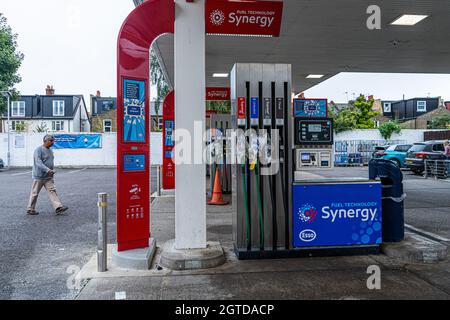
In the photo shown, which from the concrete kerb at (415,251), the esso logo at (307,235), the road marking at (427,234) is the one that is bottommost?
the road marking at (427,234)

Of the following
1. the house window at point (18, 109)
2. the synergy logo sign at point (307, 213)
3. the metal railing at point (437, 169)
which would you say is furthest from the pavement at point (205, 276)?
the house window at point (18, 109)

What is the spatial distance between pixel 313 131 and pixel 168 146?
328 inches

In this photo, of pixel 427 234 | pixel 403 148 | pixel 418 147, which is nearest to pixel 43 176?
pixel 427 234

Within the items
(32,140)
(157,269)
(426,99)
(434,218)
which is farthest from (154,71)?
(426,99)

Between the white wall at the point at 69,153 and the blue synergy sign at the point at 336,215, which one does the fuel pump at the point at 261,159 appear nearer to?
the blue synergy sign at the point at 336,215

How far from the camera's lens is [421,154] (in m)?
19.9

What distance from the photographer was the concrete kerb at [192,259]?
534 centimetres

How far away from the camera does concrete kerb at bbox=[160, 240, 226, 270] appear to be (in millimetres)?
5344

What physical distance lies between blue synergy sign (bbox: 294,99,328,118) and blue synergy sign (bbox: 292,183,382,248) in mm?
1032

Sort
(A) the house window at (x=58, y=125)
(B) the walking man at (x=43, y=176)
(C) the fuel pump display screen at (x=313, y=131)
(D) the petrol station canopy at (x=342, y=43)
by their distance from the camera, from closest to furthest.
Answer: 1. (C) the fuel pump display screen at (x=313, y=131)
2. (D) the petrol station canopy at (x=342, y=43)
3. (B) the walking man at (x=43, y=176)
4. (A) the house window at (x=58, y=125)

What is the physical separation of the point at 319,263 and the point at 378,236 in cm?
106

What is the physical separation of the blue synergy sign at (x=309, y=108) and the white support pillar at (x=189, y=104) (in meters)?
1.39

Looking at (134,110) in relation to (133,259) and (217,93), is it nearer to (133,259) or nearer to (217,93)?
(133,259)

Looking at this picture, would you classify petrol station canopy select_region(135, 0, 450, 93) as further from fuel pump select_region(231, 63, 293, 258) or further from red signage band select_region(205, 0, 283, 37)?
fuel pump select_region(231, 63, 293, 258)
